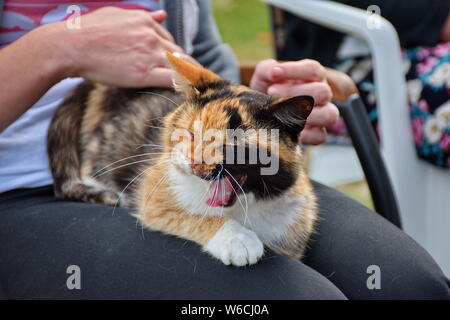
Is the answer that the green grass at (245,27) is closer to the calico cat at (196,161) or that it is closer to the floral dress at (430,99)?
the floral dress at (430,99)

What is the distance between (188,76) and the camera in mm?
921

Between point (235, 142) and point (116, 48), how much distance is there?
1.13 feet

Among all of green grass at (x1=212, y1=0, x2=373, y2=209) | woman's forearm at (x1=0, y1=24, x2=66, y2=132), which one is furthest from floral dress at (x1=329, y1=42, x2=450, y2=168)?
green grass at (x1=212, y1=0, x2=373, y2=209)

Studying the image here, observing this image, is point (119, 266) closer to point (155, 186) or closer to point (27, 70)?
point (155, 186)

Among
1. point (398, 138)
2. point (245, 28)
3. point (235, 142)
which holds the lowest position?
point (245, 28)

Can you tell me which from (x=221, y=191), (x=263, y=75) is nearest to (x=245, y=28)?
(x=263, y=75)

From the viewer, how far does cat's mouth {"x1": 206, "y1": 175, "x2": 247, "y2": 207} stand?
818 mm

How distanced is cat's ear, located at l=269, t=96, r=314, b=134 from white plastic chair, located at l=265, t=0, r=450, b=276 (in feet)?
2.04

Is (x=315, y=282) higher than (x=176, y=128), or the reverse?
(x=176, y=128)

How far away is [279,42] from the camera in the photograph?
1832 mm

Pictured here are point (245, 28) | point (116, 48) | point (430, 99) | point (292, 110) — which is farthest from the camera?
point (245, 28)
